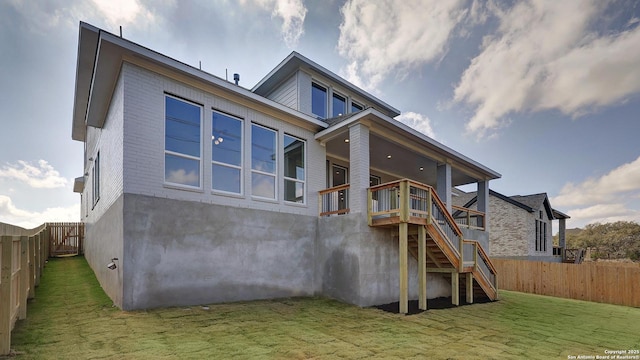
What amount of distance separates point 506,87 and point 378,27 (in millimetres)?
6815

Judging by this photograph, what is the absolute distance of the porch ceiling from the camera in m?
10.8

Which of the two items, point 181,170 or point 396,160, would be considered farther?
point 396,160

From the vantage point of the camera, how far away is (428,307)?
340 inches

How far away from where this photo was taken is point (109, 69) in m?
6.95

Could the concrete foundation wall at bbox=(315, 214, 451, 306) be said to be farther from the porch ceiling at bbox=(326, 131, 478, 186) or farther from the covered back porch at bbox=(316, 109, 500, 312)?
the porch ceiling at bbox=(326, 131, 478, 186)

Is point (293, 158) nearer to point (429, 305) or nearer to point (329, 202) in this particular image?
point (329, 202)

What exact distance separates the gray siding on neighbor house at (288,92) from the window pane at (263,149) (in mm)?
3188

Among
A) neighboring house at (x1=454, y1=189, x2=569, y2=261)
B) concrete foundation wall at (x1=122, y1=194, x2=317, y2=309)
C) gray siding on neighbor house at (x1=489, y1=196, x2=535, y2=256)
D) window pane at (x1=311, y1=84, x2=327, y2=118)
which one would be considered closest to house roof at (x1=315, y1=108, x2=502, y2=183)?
window pane at (x1=311, y1=84, x2=327, y2=118)

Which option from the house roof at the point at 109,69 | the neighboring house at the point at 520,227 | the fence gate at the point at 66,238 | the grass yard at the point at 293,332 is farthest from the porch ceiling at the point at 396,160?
the fence gate at the point at 66,238

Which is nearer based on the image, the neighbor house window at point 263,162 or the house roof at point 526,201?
the neighbor house window at point 263,162

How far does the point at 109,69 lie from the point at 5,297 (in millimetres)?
4992

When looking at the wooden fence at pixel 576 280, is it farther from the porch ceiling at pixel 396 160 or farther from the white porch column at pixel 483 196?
the porch ceiling at pixel 396 160

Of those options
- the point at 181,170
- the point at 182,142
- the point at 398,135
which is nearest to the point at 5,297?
→ the point at 181,170

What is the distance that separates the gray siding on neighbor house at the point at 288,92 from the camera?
12200 millimetres
